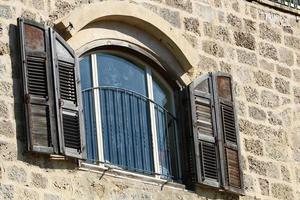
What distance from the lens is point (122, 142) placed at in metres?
15.7

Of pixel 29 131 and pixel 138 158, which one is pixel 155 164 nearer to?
pixel 138 158

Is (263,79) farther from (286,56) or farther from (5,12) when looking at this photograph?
(5,12)

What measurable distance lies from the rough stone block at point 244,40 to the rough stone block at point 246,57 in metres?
0.08

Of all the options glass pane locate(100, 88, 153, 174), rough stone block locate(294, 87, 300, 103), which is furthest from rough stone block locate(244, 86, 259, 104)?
glass pane locate(100, 88, 153, 174)

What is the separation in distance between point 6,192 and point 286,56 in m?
4.69

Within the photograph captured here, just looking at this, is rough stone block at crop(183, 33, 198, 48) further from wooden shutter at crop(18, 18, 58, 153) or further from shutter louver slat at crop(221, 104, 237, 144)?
wooden shutter at crop(18, 18, 58, 153)

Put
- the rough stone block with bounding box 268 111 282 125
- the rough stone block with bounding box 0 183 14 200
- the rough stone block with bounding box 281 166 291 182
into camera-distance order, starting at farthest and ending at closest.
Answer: the rough stone block with bounding box 268 111 282 125 → the rough stone block with bounding box 281 166 291 182 → the rough stone block with bounding box 0 183 14 200

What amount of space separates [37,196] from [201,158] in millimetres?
2375

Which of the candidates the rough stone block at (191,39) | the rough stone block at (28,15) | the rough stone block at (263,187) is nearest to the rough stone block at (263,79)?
the rough stone block at (191,39)

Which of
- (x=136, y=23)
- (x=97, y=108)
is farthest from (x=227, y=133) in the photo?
(x=97, y=108)

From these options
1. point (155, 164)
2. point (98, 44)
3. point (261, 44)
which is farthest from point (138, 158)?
point (261, 44)

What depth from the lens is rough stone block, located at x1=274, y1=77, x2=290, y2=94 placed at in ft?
57.3

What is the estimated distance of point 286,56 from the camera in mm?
17734

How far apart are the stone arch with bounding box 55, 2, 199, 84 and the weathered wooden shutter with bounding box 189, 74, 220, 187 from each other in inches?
7.7
